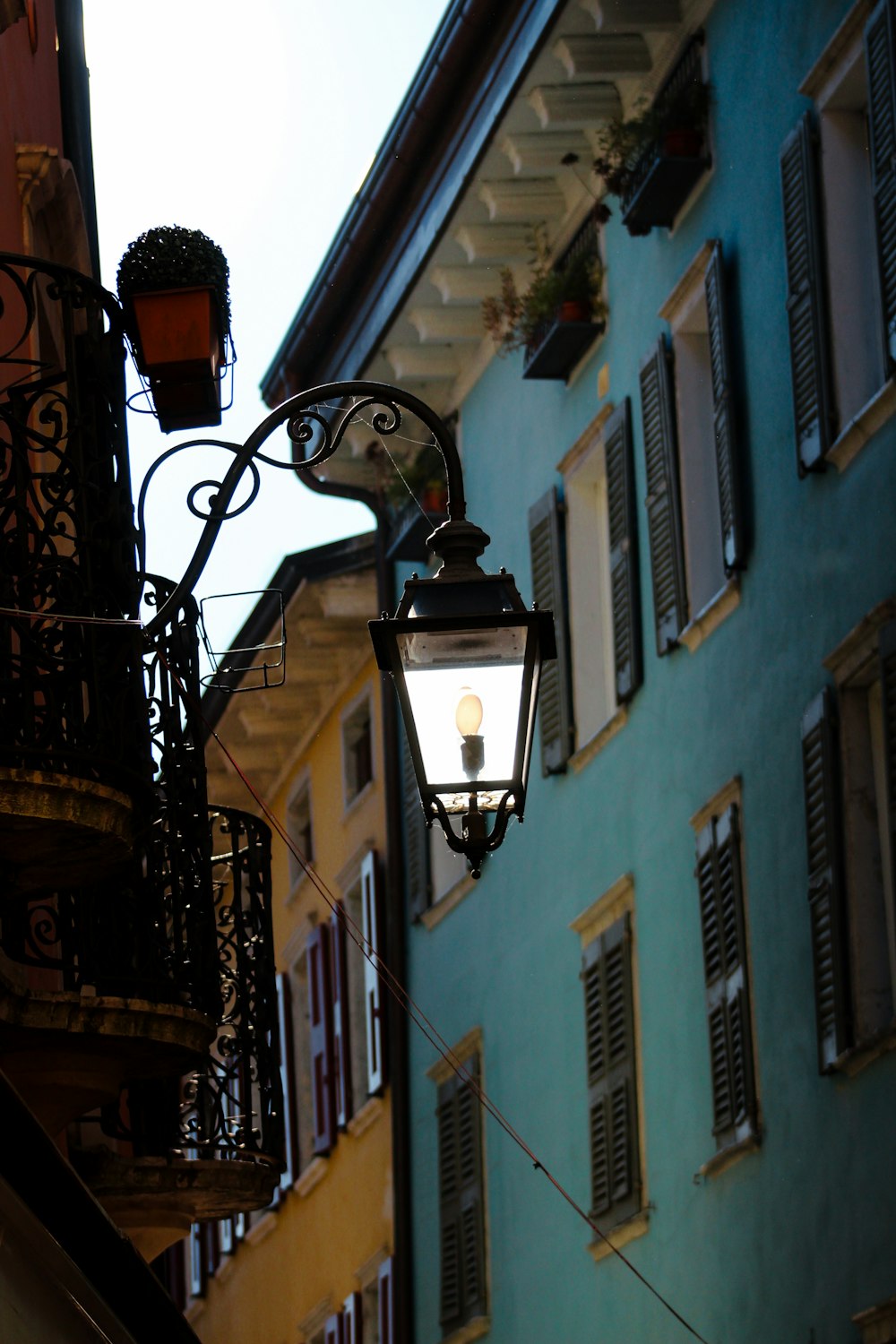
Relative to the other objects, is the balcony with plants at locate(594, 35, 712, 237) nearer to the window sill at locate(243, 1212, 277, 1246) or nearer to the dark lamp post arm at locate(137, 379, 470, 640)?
the dark lamp post arm at locate(137, 379, 470, 640)

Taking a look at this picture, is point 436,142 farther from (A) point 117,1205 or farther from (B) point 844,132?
(A) point 117,1205

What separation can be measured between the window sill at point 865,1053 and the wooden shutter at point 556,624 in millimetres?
5469

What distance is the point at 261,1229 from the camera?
84.2ft

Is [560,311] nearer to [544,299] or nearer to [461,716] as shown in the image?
[544,299]

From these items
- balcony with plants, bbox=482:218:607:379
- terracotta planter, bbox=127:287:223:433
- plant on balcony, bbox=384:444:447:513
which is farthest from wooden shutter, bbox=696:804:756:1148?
plant on balcony, bbox=384:444:447:513

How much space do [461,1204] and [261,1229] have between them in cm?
639

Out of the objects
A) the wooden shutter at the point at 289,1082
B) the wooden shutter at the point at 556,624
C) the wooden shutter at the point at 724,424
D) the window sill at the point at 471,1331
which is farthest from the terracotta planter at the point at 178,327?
the wooden shutter at the point at 289,1082

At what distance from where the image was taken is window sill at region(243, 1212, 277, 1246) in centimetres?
2538

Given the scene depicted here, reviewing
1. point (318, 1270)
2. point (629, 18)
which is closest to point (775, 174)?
point (629, 18)

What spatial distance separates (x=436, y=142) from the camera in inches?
738

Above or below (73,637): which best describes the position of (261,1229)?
above

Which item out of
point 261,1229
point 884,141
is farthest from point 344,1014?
point 884,141

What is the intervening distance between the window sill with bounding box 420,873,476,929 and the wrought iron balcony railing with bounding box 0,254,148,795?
1260 cm

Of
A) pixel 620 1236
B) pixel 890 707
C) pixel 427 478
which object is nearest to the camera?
pixel 890 707
